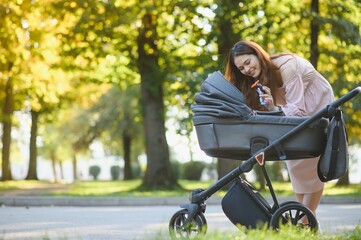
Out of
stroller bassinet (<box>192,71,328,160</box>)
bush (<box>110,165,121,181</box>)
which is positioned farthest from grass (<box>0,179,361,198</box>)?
bush (<box>110,165,121,181</box>)

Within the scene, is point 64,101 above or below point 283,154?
above

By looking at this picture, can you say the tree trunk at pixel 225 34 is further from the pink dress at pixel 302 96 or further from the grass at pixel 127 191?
the pink dress at pixel 302 96

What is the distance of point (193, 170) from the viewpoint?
123 feet

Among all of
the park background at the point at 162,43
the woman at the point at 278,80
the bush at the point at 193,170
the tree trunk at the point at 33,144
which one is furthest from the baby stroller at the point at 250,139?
the bush at the point at 193,170

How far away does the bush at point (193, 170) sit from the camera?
37.6 metres

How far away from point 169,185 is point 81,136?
26424mm

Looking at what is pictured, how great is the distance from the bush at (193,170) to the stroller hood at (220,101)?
32.1m

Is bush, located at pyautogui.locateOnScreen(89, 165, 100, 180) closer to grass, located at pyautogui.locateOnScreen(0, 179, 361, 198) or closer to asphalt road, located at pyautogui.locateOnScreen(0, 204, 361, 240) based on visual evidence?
grass, located at pyautogui.locateOnScreen(0, 179, 361, 198)

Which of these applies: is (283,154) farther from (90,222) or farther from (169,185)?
(169,185)

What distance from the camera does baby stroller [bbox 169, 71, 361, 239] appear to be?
212 inches

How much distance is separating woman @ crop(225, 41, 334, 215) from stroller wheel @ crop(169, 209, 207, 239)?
38.4 inches

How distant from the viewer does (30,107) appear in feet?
108

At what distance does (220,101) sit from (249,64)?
1.34 feet

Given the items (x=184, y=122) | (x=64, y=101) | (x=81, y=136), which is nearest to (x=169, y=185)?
(x=184, y=122)
